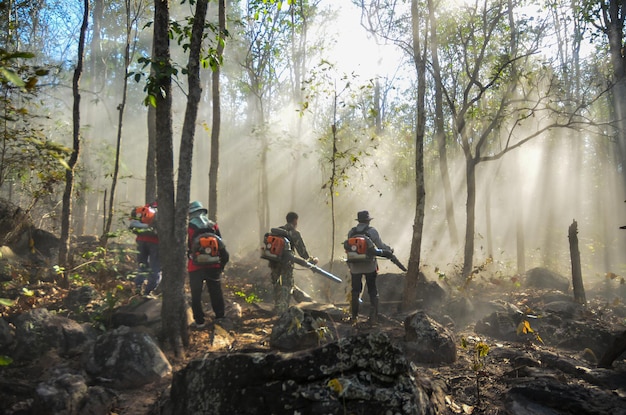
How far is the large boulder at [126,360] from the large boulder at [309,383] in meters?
1.30

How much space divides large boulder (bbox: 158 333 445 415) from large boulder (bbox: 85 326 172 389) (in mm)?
1299

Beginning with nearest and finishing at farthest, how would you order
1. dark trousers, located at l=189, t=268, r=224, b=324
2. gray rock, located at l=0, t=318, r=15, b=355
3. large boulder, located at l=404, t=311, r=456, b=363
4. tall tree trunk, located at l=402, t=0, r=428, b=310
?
gray rock, located at l=0, t=318, r=15, b=355, large boulder, located at l=404, t=311, r=456, b=363, dark trousers, located at l=189, t=268, r=224, b=324, tall tree trunk, located at l=402, t=0, r=428, b=310

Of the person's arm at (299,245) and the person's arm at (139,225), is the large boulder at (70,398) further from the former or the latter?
the person's arm at (299,245)

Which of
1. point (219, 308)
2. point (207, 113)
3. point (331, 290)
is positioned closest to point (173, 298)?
point (219, 308)

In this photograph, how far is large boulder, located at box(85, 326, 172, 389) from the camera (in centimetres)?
492

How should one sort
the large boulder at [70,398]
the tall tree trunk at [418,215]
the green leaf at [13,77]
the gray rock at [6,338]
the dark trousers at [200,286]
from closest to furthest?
the green leaf at [13,77] → the large boulder at [70,398] → the gray rock at [6,338] → the dark trousers at [200,286] → the tall tree trunk at [418,215]

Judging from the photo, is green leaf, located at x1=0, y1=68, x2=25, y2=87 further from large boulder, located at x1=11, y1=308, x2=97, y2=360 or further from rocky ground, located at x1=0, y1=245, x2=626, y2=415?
large boulder, located at x1=11, y1=308, x2=97, y2=360

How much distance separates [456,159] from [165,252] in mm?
29353

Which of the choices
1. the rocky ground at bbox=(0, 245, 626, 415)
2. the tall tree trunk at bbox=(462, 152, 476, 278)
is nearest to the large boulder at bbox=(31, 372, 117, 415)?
the rocky ground at bbox=(0, 245, 626, 415)

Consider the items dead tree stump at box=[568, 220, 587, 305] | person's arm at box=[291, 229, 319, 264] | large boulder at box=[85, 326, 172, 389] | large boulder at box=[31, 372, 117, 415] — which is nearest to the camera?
large boulder at box=[31, 372, 117, 415]

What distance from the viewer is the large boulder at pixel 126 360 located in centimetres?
492

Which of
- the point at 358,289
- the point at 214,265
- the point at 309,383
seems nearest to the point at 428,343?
the point at 358,289

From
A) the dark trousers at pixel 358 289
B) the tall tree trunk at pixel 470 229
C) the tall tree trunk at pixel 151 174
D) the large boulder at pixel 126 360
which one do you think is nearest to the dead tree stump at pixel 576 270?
the tall tree trunk at pixel 470 229

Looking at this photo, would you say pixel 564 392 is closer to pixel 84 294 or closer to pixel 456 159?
pixel 84 294
